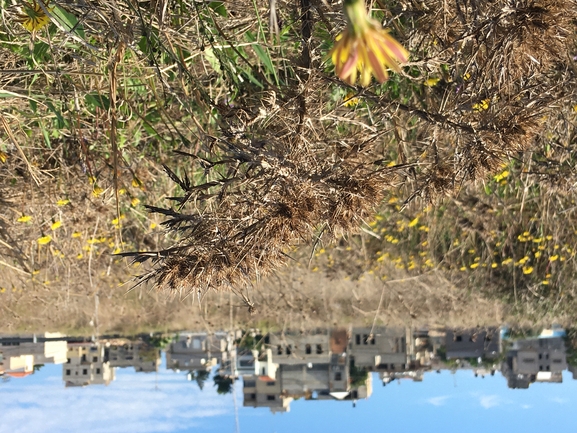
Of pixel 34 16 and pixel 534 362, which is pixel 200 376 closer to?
pixel 534 362

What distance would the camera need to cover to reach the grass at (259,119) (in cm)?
172

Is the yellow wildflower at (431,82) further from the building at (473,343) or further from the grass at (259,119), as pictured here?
the building at (473,343)

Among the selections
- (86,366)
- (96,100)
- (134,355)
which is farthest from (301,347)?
(96,100)

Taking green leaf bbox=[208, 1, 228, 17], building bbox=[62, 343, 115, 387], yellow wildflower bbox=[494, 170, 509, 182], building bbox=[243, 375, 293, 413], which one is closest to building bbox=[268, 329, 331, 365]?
building bbox=[243, 375, 293, 413]

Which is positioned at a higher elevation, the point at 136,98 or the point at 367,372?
the point at 136,98

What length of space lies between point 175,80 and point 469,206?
2.86 m

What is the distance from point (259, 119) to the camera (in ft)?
6.14

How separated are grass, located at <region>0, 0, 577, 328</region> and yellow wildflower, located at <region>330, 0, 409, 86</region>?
20 centimetres

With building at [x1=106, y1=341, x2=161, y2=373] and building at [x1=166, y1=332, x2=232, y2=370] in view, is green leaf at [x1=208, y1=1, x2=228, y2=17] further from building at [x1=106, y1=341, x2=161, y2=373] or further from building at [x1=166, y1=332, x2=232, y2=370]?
building at [x1=106, y1=341, x2=161, y2=373]

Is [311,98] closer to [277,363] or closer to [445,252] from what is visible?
[445,252]

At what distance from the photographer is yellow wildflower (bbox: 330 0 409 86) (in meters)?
0.59

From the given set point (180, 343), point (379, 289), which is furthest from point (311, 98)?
point (180, 343)

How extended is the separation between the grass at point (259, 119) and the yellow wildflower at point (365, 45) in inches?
8.0

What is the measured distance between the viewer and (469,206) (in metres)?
4.29
